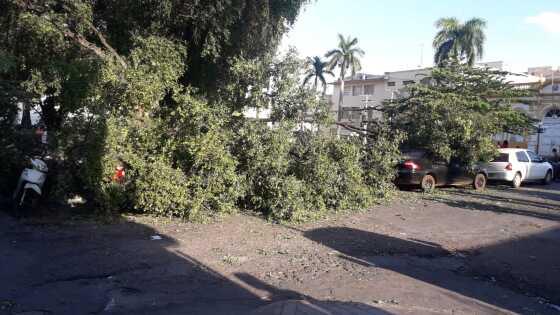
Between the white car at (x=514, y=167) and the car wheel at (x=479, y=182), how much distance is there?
2.03 feet

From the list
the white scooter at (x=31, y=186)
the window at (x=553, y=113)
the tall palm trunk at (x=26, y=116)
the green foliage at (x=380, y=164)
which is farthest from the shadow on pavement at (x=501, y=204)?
the window at (x=553, y=113)

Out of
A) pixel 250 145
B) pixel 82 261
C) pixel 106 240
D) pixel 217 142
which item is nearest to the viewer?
pixel 82 261

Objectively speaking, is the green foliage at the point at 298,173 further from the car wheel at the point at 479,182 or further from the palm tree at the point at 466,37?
the palm tree at the point at 466,37

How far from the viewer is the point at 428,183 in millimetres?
15938

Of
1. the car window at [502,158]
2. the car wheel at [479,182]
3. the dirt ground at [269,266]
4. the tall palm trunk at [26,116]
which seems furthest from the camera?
the car window at [502,158]

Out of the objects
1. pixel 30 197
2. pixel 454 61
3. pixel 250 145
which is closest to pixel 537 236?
pixel 250 145

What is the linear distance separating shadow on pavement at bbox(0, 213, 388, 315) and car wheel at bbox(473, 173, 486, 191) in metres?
13.3

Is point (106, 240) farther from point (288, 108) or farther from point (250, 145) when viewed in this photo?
point (288, 108)

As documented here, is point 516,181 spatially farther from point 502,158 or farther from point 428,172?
point 428,172

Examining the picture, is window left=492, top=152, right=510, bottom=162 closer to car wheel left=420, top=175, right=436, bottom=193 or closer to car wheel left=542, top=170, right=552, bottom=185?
car wheel left=542, top=170, right=552, bottom=185

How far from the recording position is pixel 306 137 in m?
11.2

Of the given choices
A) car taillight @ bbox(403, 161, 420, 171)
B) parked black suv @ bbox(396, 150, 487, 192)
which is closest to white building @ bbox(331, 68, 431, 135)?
parked black suv @ bbox(396, 150, 487, 192)

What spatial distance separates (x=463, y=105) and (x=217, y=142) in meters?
11.1

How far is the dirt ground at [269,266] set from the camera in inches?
214
